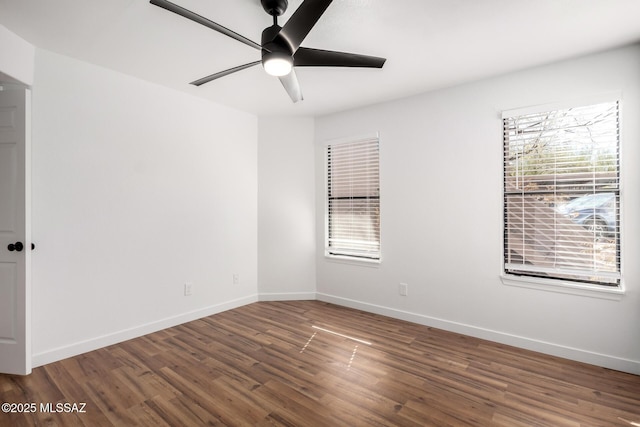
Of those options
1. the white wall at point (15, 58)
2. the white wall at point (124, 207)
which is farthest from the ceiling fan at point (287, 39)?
the white wall at point (124, 207)

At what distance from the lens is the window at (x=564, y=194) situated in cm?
263

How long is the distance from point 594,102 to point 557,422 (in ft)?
8.26

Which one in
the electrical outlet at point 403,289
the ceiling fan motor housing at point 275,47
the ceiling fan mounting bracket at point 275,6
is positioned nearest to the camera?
the ceiling fan motor housing at point 275,47

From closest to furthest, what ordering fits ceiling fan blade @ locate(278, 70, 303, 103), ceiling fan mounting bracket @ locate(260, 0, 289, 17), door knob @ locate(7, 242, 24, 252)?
ceiling fan mounting bracket @ locate(260, 0, 289, 17) < ceiling fan blade @ locate(278, 70, 303, 103) < door knob @ locate(7, 242, 24, 252)

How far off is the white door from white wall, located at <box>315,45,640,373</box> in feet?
10.5

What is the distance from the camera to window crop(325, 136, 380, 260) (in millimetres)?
4082

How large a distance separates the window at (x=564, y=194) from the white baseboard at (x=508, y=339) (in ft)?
2.03

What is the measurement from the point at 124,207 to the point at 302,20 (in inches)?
102

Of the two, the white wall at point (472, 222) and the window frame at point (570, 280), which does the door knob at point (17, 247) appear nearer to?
the white wall at point (472, 222)

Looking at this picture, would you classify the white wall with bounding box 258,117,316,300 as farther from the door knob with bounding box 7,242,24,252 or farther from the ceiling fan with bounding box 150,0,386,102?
the door knob with bounding box 7,242,24,252

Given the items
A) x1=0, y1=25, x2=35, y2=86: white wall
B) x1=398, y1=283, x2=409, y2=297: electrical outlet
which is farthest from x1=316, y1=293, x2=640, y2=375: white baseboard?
x1=0, y1=25, x2=35, y2=86: white wall

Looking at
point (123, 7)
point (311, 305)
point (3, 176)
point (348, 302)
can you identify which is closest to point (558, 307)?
point (348, 302)

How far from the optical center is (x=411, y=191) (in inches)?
146

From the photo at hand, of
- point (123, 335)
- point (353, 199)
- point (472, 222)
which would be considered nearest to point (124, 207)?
point (123, 335)
